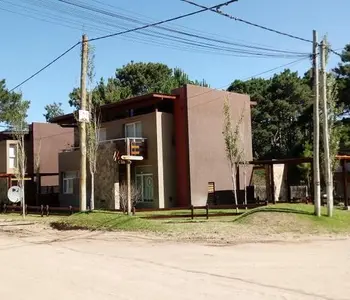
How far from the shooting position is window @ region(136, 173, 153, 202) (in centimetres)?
3162

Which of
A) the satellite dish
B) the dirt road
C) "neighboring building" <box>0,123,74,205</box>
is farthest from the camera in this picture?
"neighboring building" <box>0,123,74,205</box>

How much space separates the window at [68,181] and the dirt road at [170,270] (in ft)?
62.0

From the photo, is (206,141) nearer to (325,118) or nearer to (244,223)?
(325,118)

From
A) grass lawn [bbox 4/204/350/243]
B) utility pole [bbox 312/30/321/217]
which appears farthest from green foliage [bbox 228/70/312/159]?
grass lawn [bbox 4/204/350/243]

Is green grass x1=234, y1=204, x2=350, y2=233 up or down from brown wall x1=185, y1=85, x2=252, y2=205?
down

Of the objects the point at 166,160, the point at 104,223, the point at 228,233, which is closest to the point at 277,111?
the point at 166,160

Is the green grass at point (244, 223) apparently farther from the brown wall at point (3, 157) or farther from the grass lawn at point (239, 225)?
the brown wall at point (3, 157)

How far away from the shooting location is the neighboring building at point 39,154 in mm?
42000

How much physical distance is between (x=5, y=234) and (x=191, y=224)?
7946mm

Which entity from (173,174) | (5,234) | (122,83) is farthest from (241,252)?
(122,83)

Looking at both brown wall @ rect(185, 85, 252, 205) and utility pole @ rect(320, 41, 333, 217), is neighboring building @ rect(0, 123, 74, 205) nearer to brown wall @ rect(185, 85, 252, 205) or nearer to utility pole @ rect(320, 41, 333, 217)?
brown wall @ rect(185, 85, 252, 205)

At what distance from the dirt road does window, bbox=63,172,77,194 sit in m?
18.9

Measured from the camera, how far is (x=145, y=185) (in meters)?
32.1

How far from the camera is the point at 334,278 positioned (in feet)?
32.0
